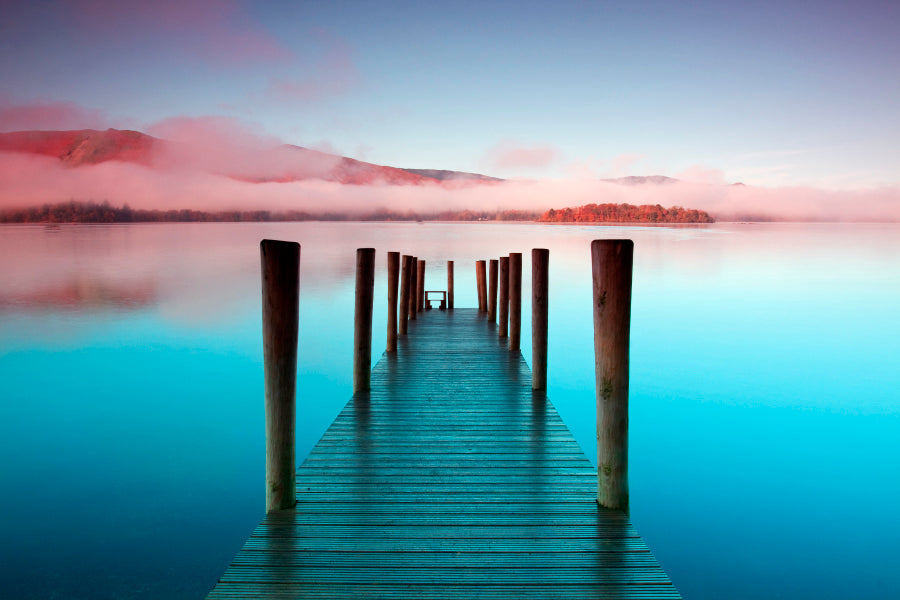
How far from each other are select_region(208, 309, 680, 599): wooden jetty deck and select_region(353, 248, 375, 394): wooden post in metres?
0.52

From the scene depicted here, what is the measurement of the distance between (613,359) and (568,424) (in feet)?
27.8

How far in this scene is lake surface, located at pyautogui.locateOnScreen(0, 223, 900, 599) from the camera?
18.9ft

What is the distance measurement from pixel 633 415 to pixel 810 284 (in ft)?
95.4

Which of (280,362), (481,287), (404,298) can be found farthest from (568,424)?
(280,362)

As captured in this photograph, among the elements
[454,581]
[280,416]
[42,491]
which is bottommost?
[42,491]

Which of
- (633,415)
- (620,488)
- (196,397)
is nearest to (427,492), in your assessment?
(620,488)

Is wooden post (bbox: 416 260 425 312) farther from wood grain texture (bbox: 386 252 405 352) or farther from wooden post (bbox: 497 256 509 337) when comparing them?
wood grain texture (bbox: 386 252 405 352)

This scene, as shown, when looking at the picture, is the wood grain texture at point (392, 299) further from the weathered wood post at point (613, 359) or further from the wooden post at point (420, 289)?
the weathered wood post at point (613, 359)

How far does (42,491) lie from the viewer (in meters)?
7.21

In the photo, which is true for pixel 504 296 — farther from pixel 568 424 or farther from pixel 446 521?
pixel 446 521

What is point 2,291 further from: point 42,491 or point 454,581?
point 454,581

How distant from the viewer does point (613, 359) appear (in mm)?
3014

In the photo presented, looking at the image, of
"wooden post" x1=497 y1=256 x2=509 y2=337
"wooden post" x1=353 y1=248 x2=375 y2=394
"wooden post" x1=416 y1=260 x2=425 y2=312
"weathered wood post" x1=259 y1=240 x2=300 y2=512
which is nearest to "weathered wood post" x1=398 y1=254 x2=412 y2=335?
"wooden post" x1=497 y1=256 x2=509 y2=337

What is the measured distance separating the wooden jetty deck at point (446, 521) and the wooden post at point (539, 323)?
595mm
